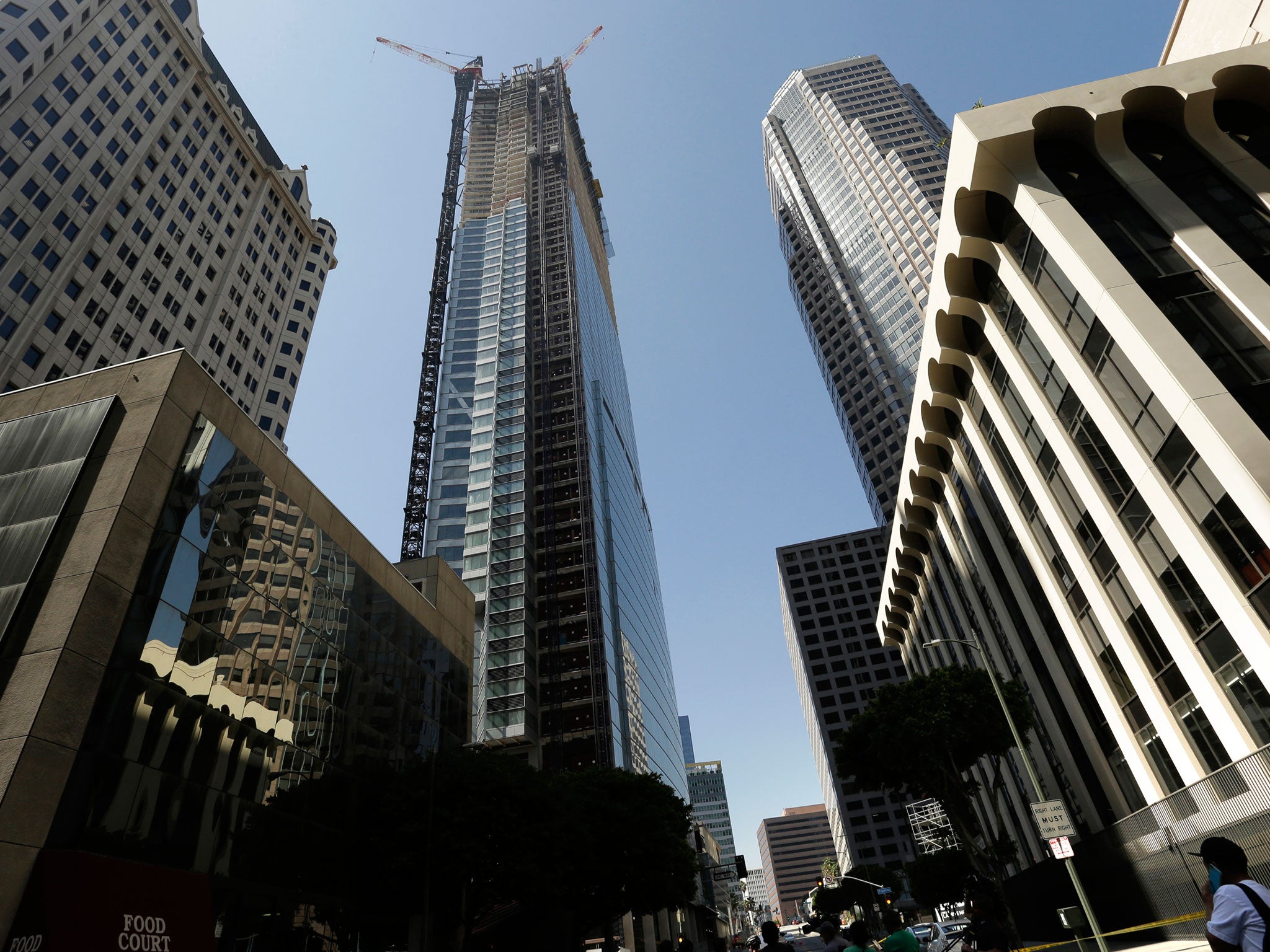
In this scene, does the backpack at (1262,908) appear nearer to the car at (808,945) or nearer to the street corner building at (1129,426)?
the car at (808,945)

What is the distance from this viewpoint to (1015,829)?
165 feet

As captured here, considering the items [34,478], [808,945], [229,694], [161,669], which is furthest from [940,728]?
[808,945]

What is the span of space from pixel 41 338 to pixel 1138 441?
206ft

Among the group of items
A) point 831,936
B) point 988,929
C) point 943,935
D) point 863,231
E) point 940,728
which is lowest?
point 988,929

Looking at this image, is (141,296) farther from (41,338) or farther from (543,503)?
(543,503)

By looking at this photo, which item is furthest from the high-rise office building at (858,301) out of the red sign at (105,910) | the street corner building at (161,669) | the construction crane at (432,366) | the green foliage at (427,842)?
the red sign at (105,910)

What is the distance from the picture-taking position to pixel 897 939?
912 centimetres

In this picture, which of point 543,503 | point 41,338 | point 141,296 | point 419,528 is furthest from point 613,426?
point 41,338

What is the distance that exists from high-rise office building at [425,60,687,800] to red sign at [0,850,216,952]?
5187 centimetres

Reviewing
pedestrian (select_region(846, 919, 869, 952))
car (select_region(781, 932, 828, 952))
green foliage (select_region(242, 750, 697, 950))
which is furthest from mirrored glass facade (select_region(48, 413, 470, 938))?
pedestrian (select_region(846, 919, 869, 952))

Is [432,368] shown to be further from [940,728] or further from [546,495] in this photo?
[940,728]

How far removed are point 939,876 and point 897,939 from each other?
220 feet

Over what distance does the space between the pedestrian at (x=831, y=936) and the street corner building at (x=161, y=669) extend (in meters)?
14.4

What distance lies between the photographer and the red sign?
14547mm
